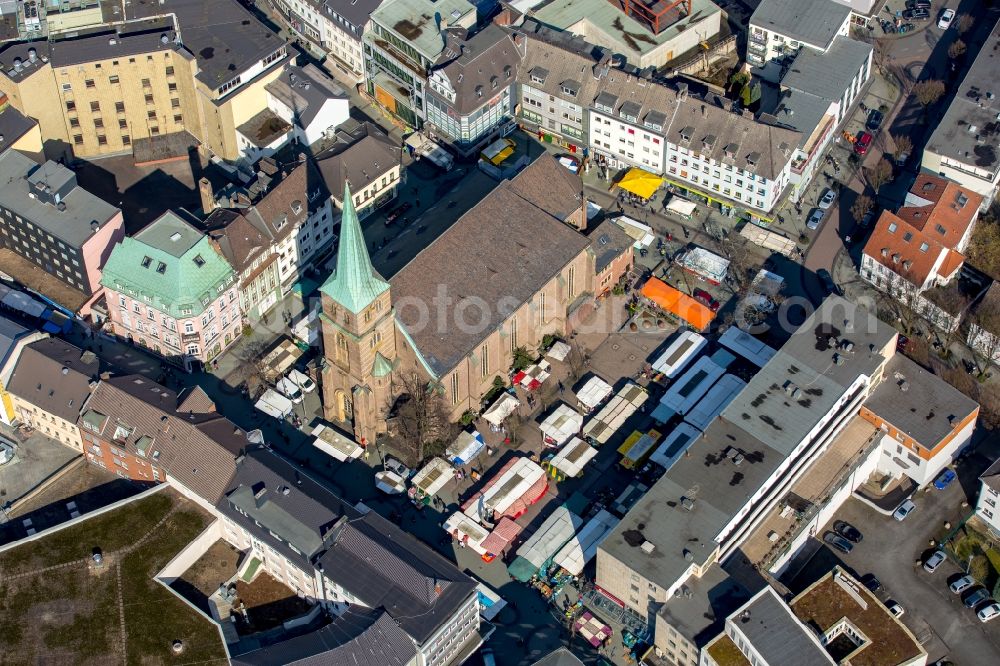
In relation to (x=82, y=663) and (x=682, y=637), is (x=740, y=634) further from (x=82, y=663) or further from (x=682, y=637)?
(x=82, y=663)

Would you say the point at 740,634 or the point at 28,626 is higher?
the point at 740,634

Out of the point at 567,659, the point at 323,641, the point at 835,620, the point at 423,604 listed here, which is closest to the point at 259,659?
the point at 323,641

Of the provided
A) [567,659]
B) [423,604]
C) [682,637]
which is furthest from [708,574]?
[423,604]

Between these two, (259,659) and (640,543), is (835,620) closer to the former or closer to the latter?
(640,543)

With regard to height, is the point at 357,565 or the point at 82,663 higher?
the point at 357,565

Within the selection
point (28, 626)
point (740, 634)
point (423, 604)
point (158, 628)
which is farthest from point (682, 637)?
point (28, 626)

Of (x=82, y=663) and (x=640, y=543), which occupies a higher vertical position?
(x=640, y=543)

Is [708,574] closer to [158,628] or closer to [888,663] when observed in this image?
[888,663]
